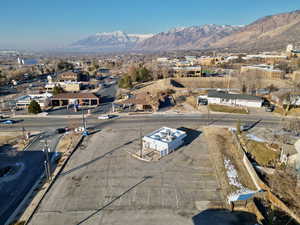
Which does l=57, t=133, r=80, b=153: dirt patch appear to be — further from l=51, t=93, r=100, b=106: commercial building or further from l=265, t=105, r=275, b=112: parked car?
l=265, t=105, r=275, b=112: parked car

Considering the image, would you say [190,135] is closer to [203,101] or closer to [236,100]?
[203,101]

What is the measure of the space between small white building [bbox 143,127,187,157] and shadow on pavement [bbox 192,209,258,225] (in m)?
11.2

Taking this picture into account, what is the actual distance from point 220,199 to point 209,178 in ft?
11.3

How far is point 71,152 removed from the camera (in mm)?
29203

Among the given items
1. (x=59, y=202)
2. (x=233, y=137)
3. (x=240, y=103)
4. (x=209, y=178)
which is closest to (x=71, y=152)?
(x=59, y=202)

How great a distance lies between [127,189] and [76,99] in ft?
129

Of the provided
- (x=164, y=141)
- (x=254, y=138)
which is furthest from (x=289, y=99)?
(x=164, y=141)

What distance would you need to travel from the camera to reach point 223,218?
1781cm

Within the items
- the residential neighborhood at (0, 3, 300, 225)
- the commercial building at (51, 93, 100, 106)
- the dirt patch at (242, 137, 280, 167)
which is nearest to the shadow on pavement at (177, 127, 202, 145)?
the residential neighborhood at (0, 3, 300, 225)

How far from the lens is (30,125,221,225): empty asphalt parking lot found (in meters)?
18.1

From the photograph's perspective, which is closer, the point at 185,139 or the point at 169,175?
the point at 169,175

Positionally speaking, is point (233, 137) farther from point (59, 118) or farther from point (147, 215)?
point (59, 118)

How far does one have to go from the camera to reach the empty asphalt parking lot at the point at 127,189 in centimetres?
1811

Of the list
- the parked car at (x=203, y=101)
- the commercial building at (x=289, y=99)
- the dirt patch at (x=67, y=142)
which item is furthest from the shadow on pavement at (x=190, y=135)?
the commercial building at (x=289, y=99)
